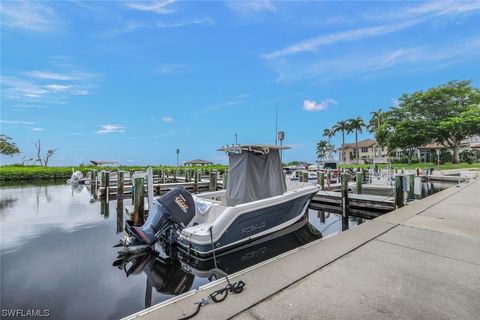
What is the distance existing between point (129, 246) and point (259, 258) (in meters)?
3.03

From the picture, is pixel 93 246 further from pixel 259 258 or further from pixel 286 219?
pixel 286 219

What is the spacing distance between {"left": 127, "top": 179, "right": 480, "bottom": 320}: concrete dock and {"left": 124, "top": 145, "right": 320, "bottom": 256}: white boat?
2161 millimetres

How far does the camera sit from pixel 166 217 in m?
5.74

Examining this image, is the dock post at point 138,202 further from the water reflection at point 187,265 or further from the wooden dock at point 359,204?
the wooden dock at point 359,204

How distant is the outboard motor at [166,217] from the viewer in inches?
219

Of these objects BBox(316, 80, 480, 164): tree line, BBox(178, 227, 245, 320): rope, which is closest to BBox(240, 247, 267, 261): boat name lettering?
BBox(178, 227, 245, 320): rope

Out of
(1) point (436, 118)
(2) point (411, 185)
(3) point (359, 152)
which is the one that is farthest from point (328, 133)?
(2) point (411, 185)

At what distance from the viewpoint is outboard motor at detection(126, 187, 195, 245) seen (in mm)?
5551

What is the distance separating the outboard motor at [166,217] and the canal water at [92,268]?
73 cm

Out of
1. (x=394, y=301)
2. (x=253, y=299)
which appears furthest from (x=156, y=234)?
(x=394, y=301)

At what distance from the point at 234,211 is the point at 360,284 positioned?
3256mm

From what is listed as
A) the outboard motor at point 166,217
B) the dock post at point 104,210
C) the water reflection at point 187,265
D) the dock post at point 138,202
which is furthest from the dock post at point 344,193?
the dock post at point 104,210

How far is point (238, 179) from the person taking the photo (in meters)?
6.91

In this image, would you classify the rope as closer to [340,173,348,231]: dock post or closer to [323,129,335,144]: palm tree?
Answer: [340,173,348,231]: dock post
